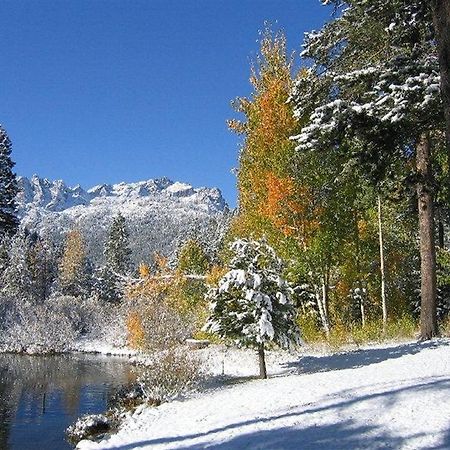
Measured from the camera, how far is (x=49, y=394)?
20.0m

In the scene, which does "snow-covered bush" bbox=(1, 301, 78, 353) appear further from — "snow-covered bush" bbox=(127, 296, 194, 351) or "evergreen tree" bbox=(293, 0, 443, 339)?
"evergreen tree" bbox=(293, 0, 443, 339)

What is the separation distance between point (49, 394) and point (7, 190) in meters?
17.7

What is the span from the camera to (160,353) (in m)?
13.8

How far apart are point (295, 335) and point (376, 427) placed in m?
5.48

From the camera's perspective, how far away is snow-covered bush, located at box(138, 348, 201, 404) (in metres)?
12.9

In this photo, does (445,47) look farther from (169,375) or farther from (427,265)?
(169,375)

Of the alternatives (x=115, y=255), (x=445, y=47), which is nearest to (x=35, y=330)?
(x=115, y=255)

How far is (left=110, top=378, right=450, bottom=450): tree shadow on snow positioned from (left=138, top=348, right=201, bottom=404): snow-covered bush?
4.65 m

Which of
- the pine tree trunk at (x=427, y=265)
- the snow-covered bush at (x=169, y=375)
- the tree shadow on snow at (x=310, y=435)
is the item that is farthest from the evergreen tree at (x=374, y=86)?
the snow-covered bush at (x=169, y=375)

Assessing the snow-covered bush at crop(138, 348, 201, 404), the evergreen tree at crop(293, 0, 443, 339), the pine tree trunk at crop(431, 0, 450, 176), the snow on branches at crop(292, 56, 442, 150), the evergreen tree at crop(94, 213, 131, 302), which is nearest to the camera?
the pine tree trunk at crop(431, 0, 450, 176)

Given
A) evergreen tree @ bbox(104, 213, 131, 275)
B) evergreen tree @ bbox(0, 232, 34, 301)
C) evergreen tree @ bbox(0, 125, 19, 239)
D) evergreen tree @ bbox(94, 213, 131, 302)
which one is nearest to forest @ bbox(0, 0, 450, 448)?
evergreen tree @ bbox(0, 125, 19, 239)

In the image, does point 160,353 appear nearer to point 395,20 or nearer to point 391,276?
point 395,20

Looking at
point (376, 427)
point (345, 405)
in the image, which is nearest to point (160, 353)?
point (345, 405)

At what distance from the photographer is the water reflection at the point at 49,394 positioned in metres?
13.9
